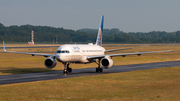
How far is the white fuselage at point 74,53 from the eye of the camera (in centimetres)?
3841

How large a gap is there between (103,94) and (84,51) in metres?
21.2

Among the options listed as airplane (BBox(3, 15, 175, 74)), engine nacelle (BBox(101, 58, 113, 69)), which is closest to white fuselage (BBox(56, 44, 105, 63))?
airplane (BBox(3, 15, 175, 74))

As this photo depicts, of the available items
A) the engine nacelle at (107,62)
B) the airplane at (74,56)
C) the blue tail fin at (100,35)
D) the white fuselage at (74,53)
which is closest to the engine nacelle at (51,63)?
the airplane at (74,56)

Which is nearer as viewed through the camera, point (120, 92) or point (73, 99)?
point (73, 99)

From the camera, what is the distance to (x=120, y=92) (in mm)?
23203

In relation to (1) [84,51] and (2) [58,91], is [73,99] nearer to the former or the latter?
(2) [58,91]

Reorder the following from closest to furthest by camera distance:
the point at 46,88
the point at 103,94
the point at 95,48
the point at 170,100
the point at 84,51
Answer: the point at 170,100 → the point at 103,94 → the point at 46,88 → the point at 84,51 → the point at 95,48

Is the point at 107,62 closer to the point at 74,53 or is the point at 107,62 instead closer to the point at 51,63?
the point at 74,53

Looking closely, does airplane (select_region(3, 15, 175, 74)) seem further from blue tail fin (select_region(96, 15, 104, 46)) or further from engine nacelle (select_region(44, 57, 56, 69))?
blue tail fin (select_region(96, 15, 104, 46))

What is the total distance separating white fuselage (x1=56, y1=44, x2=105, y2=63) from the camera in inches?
1512

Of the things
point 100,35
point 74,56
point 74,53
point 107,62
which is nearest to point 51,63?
point 74,56

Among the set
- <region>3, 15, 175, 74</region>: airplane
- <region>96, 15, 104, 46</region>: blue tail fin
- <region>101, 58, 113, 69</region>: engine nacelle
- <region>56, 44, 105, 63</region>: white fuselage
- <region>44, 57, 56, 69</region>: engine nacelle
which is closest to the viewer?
<region>56, 44, 105, 63</region>: white fuselage

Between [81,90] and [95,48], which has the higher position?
[95,48]

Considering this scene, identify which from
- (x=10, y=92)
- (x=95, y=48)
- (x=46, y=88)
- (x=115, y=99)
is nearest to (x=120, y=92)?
(x=115, y=99)
